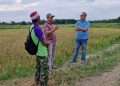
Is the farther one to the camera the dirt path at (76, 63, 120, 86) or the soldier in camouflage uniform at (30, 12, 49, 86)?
the dirt path at (76, 63, 120, 86)

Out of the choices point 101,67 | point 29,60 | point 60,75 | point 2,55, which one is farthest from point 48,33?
point 2,55

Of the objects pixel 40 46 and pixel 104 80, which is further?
pixel 104 80

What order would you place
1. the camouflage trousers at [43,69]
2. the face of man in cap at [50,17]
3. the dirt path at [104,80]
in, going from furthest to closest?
the face of man in cap at [50,17] → the dirt path at [104,80] → the camouflage trousers at [43,69]

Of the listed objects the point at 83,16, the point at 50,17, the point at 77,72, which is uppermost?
the point at 50,17

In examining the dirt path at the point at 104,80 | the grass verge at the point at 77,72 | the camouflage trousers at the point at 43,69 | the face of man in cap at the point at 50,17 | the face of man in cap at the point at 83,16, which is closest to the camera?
the camouflage trousers at the point at 43,69

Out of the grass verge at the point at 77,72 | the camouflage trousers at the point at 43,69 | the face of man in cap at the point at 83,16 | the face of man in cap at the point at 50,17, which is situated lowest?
the grass verge at the point at 77,72

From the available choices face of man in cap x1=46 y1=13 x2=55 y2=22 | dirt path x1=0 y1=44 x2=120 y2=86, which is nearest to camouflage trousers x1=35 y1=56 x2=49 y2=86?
dirt path x1=0 y1=44 x2=120 y2=86

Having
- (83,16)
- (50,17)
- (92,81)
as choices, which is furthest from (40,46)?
(83,16)

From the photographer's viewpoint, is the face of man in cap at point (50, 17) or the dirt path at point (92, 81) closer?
the dirt path at point (92, 81)

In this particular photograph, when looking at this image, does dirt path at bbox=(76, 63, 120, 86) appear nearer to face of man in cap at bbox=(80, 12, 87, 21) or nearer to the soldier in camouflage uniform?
the soldier in camouflage uniform

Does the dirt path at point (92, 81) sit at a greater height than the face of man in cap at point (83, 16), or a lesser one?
lesser

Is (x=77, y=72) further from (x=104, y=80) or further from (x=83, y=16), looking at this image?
(x=83, y=16)

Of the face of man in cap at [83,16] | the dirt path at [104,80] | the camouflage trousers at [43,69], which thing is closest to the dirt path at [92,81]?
the dirt path at [104,80]

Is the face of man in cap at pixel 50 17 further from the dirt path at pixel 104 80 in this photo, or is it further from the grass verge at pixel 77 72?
the dirt path at pixel 104 80
